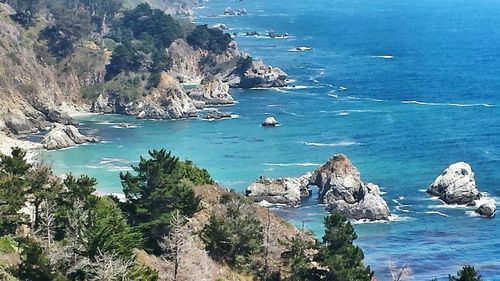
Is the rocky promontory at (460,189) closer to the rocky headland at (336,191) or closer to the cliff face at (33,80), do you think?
the rocky headland at (336,191)

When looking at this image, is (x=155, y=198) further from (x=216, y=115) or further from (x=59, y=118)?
(x=216, y=115)

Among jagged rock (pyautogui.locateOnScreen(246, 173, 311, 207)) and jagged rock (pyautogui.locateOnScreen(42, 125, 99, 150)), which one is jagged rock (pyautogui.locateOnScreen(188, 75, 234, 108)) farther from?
jagged rock (pyautogui.locateOnScreen(246, 173, 311, 207))

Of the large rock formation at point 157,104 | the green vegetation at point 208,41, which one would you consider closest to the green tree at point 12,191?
the large rock formation at point 157,104

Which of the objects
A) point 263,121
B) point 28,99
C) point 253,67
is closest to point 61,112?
point 28,99

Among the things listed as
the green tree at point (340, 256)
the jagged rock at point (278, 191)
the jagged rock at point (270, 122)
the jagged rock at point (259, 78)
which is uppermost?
the green tree at point (340, 256)

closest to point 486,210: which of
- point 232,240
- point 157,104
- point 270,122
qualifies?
point 232,240

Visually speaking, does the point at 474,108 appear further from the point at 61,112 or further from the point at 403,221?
the point at 61,112
